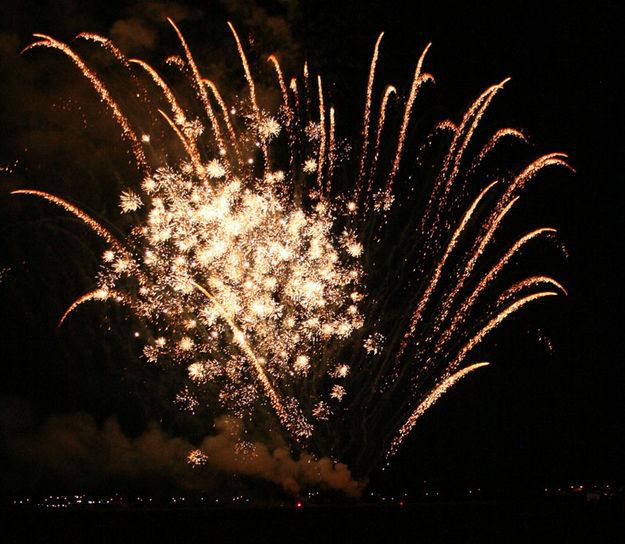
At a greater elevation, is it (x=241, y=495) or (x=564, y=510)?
(x=241, y=495)

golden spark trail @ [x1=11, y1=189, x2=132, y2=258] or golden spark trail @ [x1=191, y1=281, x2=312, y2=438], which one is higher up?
golden spark trail @ [x1=11, y1=189, x2=132, y2=258]

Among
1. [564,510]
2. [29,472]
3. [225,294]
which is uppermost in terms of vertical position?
[225,294]

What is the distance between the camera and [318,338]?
16000 millimetres

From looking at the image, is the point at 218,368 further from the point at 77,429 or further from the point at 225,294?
the point at 77,429

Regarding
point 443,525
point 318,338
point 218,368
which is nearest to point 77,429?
point 218,368

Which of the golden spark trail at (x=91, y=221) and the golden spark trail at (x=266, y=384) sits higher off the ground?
the golden spark trail at (x=91, y=221)

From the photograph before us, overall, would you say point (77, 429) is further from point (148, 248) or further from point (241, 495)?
point (148, 248)

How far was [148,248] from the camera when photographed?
51.1 ft

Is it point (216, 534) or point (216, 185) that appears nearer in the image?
point (216, 534)

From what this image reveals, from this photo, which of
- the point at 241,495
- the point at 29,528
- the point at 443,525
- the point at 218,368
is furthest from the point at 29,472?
the point at 443,525

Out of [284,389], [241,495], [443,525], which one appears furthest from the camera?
[241,495]

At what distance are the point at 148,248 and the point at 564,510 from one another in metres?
9.11

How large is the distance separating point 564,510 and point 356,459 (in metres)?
7.04

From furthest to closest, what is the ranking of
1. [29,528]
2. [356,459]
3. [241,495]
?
1. [241,495]
2. [356,459]
3. [29,528]
